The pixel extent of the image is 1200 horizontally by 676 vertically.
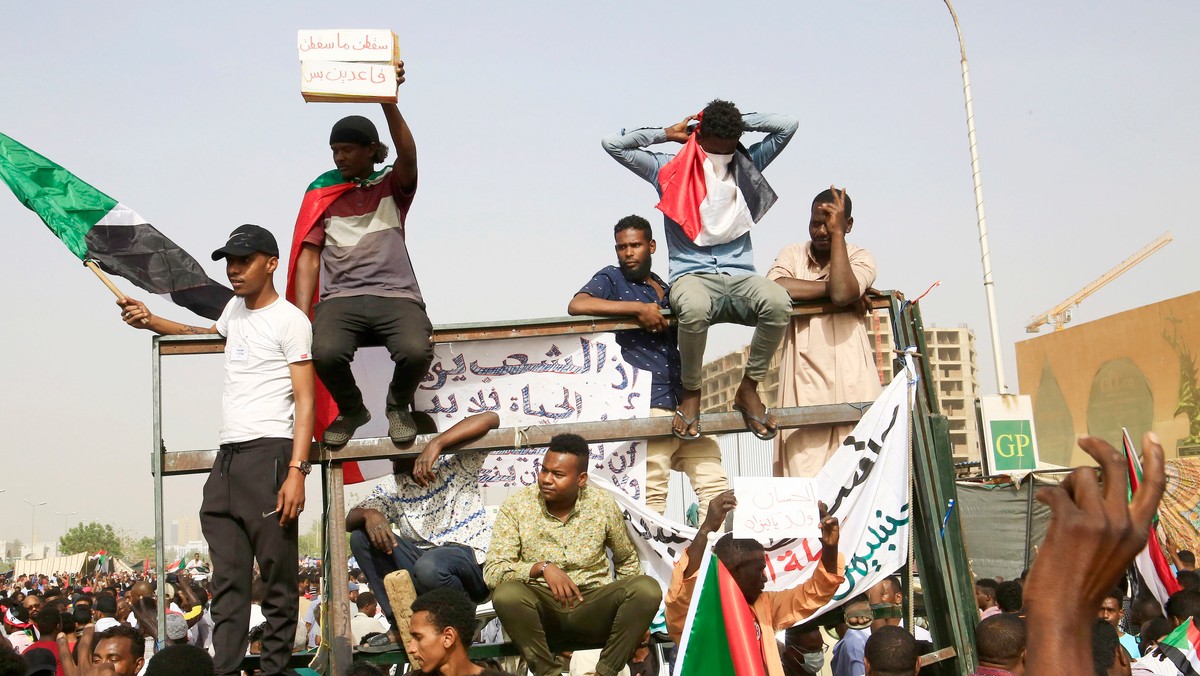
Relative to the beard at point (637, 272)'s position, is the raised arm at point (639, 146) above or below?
above

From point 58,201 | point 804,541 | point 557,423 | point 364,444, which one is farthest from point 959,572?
point 58,201

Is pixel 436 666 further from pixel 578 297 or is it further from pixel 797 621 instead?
pixel 578 297

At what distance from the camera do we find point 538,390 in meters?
6.64

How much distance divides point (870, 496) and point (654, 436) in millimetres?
1236

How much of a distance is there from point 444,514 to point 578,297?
1461 mm

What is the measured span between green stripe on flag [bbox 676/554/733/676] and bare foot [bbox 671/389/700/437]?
149cm

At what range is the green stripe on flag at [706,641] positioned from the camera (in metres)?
4.83

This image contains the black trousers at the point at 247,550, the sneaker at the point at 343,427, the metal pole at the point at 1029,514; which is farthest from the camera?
the metal pole at the point at 1029,514

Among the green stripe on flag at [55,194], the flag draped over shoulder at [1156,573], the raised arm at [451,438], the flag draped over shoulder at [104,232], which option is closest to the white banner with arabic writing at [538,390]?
the raised arm at [451,438]

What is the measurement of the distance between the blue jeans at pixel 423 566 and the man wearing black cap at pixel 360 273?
1.96ft

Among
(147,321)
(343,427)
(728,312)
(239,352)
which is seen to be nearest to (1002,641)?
(728,312)

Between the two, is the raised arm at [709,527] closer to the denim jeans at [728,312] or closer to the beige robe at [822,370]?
the denim jeans at [728,312]

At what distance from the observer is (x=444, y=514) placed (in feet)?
21.1

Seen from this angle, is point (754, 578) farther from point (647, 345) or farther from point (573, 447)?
point (647, 345)
